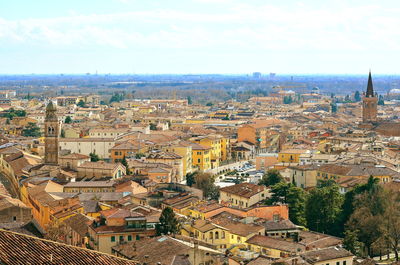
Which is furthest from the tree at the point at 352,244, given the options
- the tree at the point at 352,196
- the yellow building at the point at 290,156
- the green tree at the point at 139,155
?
the yellow building at the point at 290,156

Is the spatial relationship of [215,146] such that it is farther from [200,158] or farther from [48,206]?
[48,206]

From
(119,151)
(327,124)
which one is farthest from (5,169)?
(327,124)

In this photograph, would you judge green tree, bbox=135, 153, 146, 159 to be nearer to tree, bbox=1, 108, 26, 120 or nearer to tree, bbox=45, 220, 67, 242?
tree, bbox=45, 220, 67, 242

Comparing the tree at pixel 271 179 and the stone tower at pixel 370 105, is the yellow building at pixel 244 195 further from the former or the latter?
the stone tower at pixel 370 105

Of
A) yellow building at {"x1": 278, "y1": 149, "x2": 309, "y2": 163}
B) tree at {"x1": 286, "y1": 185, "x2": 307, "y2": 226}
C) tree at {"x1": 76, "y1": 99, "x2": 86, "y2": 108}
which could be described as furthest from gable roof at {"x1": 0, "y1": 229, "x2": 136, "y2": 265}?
tree at {"x1": 76, "y1": 99, "x2": 86, "y2": 108}

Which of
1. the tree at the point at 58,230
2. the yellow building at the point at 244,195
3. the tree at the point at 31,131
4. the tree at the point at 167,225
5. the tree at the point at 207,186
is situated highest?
the tree at the point at 167,225

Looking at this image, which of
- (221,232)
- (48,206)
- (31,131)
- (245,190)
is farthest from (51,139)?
(31,131)

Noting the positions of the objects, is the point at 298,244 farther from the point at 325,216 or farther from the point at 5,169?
the point at 5,169
